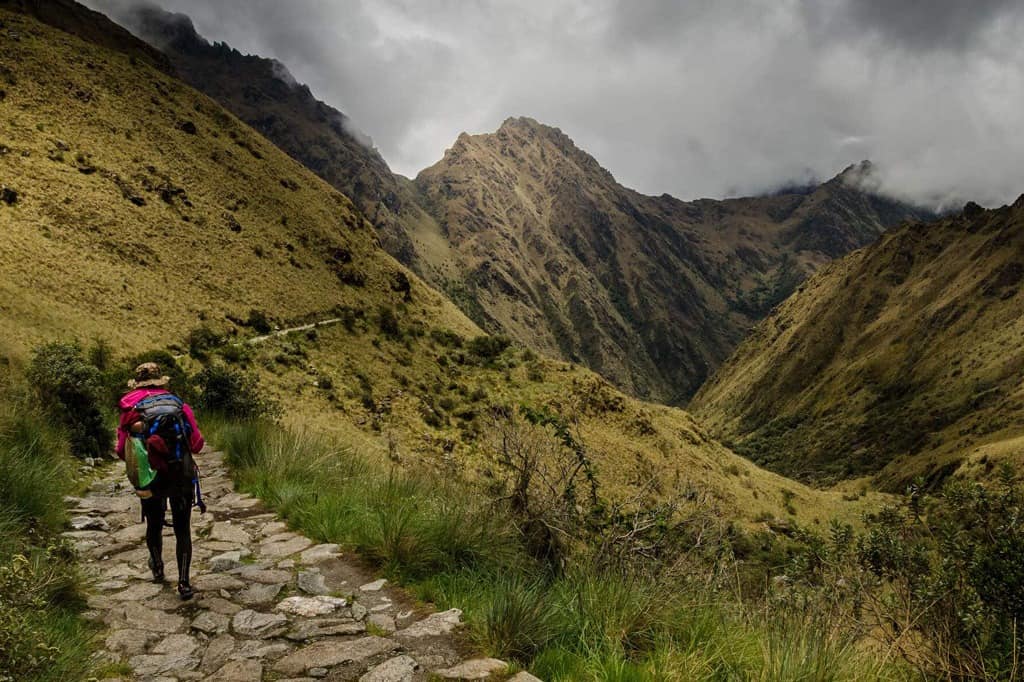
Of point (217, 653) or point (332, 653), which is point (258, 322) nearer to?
point (217, 653)

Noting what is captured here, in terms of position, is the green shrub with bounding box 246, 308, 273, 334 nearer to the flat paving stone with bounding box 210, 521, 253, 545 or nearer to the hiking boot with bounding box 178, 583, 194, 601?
the flat paving stone with bounding box 210, 521, 253, 545

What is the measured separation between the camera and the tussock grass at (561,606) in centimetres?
304

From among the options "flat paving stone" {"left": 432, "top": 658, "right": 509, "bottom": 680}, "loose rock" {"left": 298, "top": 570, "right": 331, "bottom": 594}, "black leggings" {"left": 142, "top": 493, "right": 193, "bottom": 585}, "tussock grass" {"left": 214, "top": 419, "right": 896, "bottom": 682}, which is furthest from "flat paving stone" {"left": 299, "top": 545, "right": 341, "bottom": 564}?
"flat paving stone" {"left": 432, "top": 658, "right": 509, "bottom": 680}

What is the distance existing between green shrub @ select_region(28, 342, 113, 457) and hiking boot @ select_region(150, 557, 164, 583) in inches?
252

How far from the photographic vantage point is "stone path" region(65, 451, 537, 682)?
3372 mm

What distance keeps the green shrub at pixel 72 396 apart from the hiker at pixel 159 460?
6421 millimetres

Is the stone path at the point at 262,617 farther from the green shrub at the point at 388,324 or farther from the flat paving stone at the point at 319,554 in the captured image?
Answer: the green shrub at the point at 388,324

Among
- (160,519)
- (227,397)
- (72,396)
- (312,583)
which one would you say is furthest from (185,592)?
(227,397)

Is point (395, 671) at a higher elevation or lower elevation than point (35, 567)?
lower

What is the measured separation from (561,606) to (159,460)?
4058mm

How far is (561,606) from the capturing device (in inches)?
149

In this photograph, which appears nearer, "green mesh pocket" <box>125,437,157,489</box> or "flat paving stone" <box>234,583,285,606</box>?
"flat paving stone" <box>234,583,285,606</box>

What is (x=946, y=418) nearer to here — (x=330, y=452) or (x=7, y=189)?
(x=330, y=452)

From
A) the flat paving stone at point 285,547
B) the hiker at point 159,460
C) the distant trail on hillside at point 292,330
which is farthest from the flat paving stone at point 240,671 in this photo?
the distant trail on hillside at point 292,330
